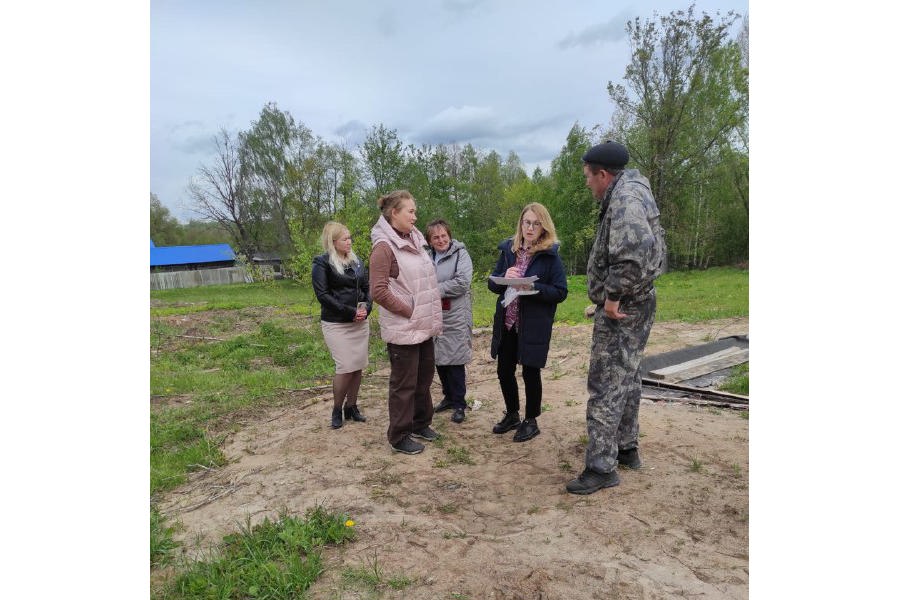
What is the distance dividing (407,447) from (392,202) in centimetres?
196

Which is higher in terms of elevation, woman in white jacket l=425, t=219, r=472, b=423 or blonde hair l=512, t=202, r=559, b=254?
blonde hair l=512, t=202, r=559, b=254

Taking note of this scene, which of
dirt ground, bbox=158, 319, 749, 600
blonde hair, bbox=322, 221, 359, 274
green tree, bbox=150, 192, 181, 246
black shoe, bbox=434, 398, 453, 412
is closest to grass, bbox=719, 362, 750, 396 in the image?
dirt ground, bbox=158, 319, 749, 600

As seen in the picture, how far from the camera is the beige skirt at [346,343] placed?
15.3 feet

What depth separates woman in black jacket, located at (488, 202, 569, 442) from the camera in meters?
3.94

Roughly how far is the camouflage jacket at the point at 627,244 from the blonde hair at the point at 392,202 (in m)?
1.53

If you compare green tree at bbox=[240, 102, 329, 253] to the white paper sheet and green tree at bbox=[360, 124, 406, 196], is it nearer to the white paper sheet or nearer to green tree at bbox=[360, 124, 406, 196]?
green tree at bbox=[360, 124, 406, 196]

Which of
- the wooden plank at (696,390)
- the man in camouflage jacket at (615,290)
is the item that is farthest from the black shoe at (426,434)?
the wooden plank at (696,390)

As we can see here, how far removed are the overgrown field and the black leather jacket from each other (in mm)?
1583

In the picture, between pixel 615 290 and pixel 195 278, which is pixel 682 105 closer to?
pixel 615 290

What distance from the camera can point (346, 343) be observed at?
4668mm

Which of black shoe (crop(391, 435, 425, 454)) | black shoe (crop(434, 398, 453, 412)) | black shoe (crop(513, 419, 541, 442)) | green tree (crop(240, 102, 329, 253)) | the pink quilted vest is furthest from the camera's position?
green tree (crop(240, 102, 329, 253))

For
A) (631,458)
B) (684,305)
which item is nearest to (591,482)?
(631,458)

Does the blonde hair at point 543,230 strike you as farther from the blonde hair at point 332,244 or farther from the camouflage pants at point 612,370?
the blonde hair at point 332,244
